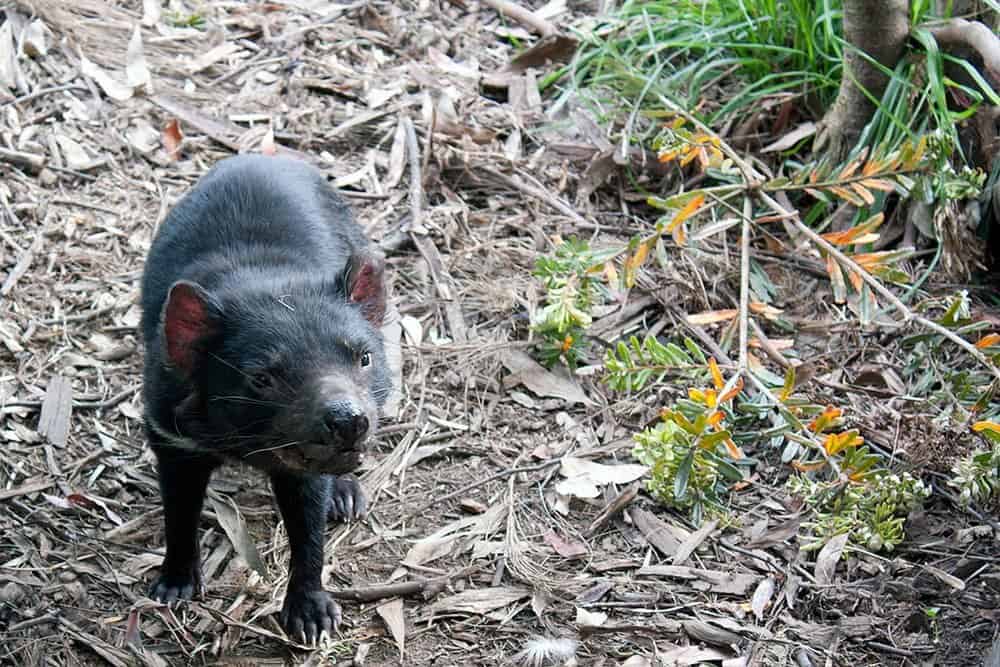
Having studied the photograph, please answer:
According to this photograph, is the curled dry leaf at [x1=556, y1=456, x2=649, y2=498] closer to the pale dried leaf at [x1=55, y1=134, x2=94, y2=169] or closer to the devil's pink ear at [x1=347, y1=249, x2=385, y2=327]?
the devil's pink ear at [x1=347, y1=249, x2=385, y2=327]

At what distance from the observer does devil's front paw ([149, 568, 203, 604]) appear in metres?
3.49

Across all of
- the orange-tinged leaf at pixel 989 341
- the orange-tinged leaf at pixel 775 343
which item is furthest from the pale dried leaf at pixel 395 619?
the orange-tinged leaf at pixel 989 341

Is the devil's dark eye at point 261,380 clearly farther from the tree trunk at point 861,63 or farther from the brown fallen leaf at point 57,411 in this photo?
the tree trunk at point 861,63

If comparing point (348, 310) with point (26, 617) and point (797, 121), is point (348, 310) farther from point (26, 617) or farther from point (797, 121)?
point (797, 121)

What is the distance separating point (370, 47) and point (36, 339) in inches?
95.9

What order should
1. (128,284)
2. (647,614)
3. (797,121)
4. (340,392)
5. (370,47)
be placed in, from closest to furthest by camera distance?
(340,392)
(647,614)
(128,284)
(797,121)
(370,47)

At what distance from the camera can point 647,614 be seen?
3535mm

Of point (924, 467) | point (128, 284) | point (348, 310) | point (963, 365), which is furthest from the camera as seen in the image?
point (128, 284)

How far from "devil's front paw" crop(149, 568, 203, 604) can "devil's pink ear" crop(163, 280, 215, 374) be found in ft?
2.38

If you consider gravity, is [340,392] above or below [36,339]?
above

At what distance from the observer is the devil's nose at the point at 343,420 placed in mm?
2932

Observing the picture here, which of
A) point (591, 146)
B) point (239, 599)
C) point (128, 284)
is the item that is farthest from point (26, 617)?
point (591, 146)

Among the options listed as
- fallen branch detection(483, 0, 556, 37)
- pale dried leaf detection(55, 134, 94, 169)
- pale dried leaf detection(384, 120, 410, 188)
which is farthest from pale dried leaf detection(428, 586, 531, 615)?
fallen branch detection(483, 0, 556, 37)

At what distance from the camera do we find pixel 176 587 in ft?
11.5
